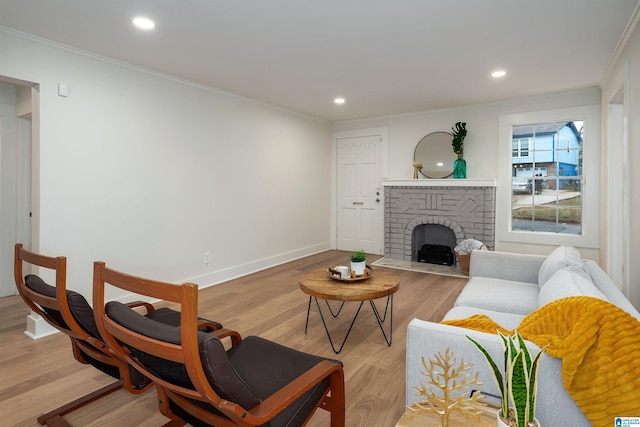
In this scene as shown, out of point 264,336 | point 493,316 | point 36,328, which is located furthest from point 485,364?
point 36,328

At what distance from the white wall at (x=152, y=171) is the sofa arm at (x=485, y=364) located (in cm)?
307

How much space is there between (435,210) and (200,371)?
505 centimetres

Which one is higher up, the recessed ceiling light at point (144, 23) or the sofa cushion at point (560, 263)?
the recessed ceiling light at point (144, 23)

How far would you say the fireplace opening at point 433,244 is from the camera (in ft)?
18.6

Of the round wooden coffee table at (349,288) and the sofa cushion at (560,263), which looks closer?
the sofa cushion at (560,263)

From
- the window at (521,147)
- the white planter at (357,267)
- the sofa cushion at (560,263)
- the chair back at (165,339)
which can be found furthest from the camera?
the window at (521,147)

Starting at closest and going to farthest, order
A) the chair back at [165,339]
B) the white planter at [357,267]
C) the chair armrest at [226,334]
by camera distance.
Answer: the chair back at [165,339] < the chair armrest at [226,334] < the white planter at [357,267]

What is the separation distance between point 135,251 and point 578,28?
4399 millimetres

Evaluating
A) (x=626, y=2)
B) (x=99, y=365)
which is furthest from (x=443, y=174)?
(x=99, y=365)

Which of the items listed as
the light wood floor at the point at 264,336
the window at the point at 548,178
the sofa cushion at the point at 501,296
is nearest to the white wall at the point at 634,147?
the sofa cushion at the point at 501,296

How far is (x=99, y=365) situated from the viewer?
1.80 meters

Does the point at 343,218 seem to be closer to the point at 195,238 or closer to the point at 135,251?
the point at 195,238

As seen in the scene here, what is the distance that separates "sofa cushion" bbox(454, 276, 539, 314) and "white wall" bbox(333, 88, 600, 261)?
2601 mm

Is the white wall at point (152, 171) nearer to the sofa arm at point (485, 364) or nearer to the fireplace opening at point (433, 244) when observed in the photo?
the fireplace opening at point (433, 244)
